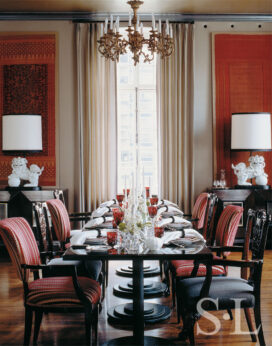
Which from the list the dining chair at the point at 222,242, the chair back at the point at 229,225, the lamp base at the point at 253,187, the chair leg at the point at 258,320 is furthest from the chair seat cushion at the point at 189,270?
the lamp base at the point at 253,187

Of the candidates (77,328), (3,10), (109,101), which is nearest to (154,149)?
(109,101)

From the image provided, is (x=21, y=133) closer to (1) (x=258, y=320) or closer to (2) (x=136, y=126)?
(2) (x=136, y=126)

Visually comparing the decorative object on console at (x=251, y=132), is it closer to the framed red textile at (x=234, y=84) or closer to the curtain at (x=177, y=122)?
the framed red textile at (x=234, y=84)

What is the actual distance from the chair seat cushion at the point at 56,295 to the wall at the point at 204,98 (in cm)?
350

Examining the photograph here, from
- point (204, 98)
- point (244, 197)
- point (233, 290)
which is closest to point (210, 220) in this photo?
point (233, 290)

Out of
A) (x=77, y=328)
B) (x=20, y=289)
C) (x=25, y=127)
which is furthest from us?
(x=25, y=127)

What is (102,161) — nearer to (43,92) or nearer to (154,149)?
(154,149)

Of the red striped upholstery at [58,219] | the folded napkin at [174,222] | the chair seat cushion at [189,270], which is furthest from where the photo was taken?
the red striped upholstery at [58,219]

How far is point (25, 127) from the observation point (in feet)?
16.7

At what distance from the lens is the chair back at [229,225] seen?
2.96 m

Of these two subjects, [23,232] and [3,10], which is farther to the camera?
[3,10]

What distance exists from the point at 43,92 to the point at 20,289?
2.70 m

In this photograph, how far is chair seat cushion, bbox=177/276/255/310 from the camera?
7.82 ft

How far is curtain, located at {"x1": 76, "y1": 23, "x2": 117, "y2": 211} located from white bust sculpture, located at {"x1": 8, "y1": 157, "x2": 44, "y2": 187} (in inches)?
22.6
